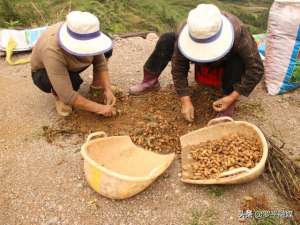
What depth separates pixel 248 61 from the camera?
2.43 m

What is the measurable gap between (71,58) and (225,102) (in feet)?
3.18

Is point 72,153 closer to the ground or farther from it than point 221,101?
closer to the ground

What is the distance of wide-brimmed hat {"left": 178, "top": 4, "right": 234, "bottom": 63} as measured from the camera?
2.12 metres

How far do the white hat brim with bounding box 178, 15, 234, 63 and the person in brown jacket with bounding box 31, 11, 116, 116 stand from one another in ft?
1.55

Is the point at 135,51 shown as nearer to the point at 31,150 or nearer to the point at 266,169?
the point at 31,150

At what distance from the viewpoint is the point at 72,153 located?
245 centimetres

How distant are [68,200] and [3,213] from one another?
1.06ft

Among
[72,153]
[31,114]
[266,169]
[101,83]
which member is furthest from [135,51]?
[266,169]

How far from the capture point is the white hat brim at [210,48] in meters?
2.21

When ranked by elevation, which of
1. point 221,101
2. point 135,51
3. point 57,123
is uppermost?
point 221,101

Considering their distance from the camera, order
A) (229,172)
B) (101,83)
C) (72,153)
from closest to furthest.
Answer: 1. (229,172)
2. (72,153)
3. (101,83)

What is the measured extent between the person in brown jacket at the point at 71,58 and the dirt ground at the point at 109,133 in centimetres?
18

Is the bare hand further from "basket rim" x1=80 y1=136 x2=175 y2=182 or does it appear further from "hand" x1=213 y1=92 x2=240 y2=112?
"basket rim" x1=80 y1=136 x2=175 y2=182

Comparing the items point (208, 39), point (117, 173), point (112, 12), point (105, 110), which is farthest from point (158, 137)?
point (112, 12)
